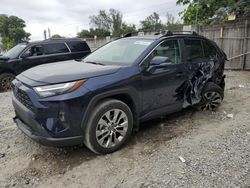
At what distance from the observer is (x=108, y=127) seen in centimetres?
342

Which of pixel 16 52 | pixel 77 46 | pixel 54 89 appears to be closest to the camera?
pixel 54 89

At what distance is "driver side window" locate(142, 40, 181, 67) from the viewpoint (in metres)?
4.01

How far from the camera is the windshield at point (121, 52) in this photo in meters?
3.92

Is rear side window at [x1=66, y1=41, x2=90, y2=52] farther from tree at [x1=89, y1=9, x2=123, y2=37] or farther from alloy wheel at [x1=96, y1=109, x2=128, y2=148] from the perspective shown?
tree at [x1=89, y1=9, x2=123, y2=37]

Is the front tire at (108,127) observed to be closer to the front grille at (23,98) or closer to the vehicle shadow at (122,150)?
the vehicle shadow at (122,150)

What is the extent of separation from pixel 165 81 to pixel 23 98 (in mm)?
2198

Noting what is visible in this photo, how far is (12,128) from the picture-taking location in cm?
451

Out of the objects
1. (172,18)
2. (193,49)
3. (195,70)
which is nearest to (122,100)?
(195,70)

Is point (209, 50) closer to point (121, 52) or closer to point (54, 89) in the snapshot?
point (121, 52)

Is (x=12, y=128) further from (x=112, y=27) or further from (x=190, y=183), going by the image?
(x=112, y=27)

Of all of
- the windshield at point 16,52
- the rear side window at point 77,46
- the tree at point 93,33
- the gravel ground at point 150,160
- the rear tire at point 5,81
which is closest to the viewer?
the gravel ground at point 150,160

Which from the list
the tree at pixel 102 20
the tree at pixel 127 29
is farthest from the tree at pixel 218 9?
the tree at pixel 102 20

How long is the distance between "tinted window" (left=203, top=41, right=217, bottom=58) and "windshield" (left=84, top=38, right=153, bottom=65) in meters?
1.52

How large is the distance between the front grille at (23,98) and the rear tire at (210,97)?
11.0ft
